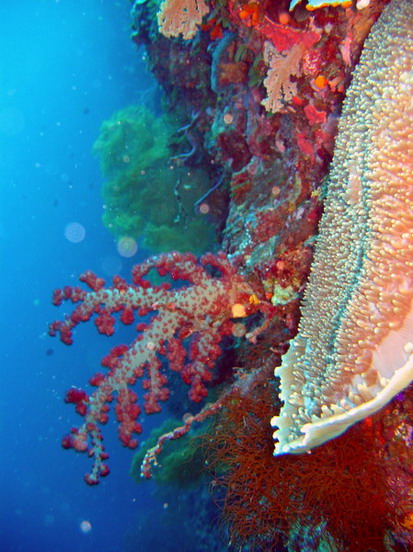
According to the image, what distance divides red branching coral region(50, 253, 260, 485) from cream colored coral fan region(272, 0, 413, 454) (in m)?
1.10

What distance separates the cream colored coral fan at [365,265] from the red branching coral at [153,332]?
1097 mm

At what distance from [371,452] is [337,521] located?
0.67 meters

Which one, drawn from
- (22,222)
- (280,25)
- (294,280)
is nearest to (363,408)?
(294,280)

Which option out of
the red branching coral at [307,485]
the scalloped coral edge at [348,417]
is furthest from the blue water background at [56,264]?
the scalloped coral edge at [348,417]

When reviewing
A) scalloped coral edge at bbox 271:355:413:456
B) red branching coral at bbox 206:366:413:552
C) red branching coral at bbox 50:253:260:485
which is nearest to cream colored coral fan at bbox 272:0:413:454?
scalloped coral edge at bbox 271:355:413:456

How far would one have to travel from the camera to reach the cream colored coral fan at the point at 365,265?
178 cm

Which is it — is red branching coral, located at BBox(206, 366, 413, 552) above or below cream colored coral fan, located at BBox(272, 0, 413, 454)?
below

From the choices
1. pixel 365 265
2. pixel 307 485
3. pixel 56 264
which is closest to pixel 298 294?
pixel 365 265

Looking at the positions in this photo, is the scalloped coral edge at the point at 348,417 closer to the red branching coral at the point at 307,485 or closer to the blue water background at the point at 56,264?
the red branching coral at the point at 307,485

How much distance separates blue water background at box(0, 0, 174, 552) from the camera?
21.3m

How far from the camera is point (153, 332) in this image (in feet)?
11.2

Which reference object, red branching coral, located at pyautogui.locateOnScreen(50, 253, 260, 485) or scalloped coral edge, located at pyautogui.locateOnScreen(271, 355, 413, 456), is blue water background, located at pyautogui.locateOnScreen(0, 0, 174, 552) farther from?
scalloped coral edge, located at pyautogui.locateOnScreen(271, 355, 413, 456)

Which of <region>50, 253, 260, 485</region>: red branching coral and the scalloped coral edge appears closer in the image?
the scalloped coral edge

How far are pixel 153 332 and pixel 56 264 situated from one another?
88.9ft
